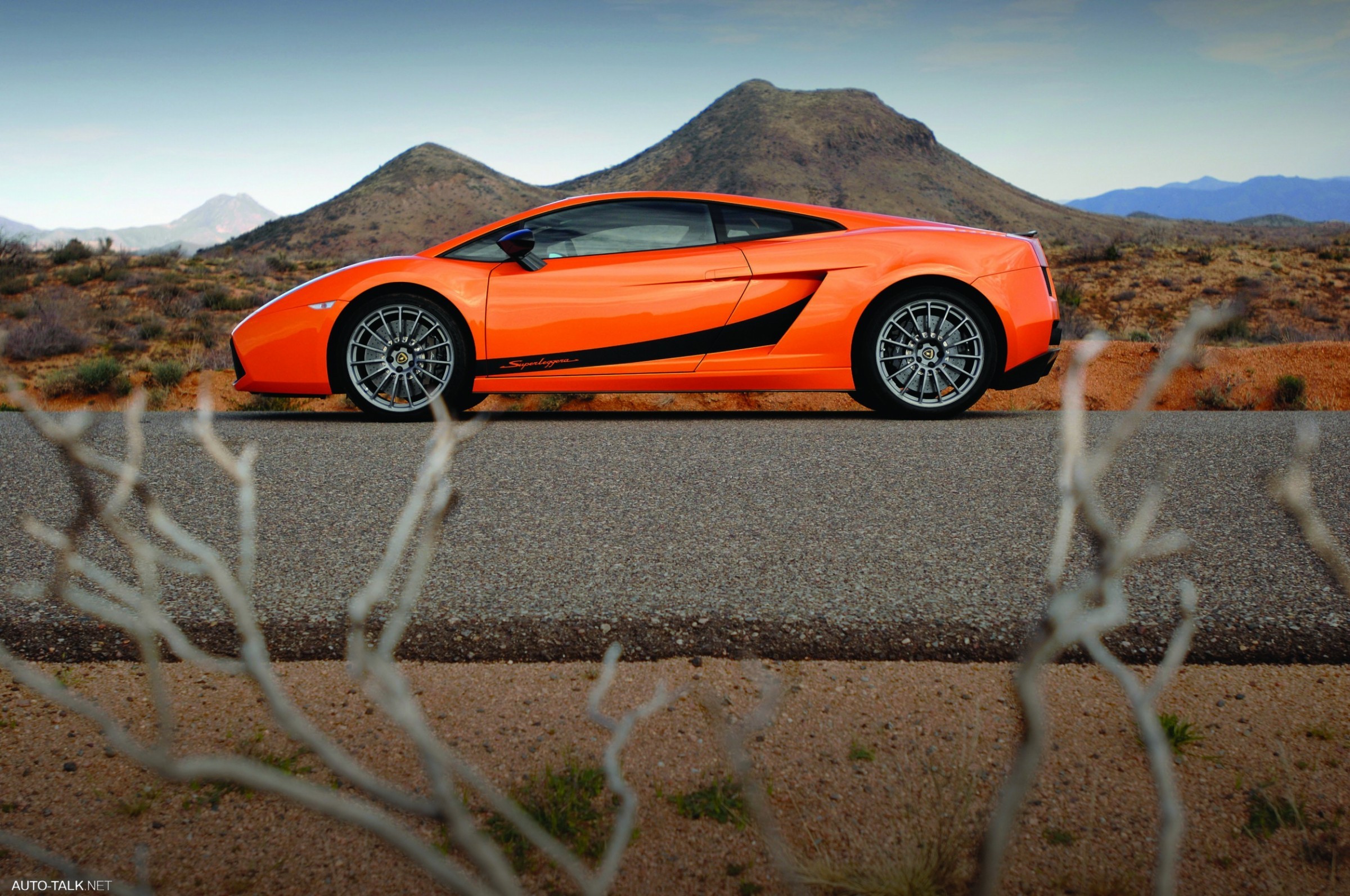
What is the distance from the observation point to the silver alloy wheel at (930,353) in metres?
6.11

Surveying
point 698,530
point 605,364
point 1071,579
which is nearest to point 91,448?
point 605,364

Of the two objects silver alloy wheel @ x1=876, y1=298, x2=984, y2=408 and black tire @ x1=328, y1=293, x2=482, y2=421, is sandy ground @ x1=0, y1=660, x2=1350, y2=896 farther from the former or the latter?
silver alloy wheel @ x1=876, y1=298, x2=984, y2=408

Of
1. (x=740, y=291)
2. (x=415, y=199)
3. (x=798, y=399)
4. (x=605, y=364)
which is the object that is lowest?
(x=798, y=399)

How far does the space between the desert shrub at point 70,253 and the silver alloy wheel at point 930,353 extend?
26.6 metres

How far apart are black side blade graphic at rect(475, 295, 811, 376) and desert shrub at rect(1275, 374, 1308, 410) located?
269 inches

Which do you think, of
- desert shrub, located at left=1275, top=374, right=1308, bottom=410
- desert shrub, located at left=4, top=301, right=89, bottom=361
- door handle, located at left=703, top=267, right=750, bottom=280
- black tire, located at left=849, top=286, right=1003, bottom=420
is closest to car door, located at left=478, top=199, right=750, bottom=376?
door handle, located at left=703, top=267, right=750, bottom=280

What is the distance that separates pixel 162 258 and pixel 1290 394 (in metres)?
27.7

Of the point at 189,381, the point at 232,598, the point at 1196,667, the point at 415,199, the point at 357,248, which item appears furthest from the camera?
the point at 415,199

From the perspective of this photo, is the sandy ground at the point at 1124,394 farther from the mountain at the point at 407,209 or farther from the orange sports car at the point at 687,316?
the mountain at the point at 407,209

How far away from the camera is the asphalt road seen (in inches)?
115

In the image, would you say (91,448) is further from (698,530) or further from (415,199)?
(415,199)

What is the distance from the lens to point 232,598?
2.87 ft

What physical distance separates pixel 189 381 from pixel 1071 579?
12391mm

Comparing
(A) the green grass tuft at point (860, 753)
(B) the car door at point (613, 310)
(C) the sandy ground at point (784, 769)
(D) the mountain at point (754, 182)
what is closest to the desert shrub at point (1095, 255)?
(B) the car door at point (613, 310)
